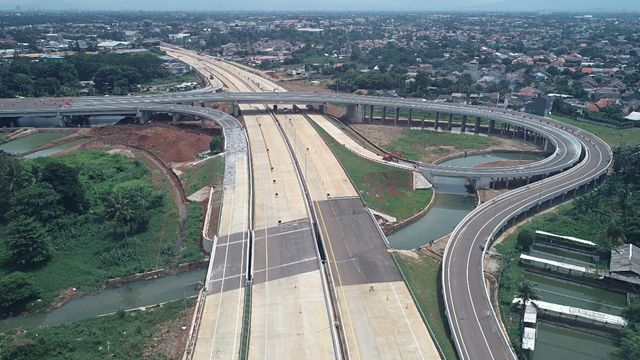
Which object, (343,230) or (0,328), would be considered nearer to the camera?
(0,328)

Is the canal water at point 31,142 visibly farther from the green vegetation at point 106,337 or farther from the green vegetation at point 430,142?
the green vegetation at point 430,142

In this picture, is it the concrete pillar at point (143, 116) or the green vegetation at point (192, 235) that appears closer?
the green vegetation at point (192, 235)

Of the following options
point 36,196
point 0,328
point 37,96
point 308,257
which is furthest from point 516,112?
point 37,96

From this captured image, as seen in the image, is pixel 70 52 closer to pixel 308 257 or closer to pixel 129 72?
pixel 129 72

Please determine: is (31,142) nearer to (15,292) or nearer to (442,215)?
(15,292)

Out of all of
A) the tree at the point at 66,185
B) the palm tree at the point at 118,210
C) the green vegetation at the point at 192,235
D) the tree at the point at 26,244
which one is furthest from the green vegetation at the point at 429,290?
the tree at the point at 66,185

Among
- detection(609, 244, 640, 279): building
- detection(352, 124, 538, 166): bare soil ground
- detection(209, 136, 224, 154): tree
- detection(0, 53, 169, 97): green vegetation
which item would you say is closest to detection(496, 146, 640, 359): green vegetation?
detection(609, 244, 640, 279): building
